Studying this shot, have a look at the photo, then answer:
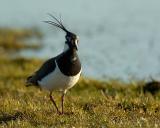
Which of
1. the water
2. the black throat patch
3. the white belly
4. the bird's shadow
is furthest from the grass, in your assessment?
the water

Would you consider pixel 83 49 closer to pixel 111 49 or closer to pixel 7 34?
pixel 111 49

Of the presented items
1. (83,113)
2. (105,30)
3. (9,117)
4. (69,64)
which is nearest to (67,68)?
(69,64)

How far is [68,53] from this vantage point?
8.31 meters

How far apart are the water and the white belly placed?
6.22m

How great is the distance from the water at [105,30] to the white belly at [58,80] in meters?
6.22

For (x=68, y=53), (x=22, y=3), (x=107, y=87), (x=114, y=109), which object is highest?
(x=68, y=53)

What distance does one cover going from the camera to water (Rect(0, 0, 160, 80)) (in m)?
17.7

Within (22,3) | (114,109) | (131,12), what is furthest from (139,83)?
(22,3)

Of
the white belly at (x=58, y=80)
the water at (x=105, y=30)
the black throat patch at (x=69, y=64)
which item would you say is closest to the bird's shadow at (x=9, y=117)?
the white belly at (x=58, y=80)

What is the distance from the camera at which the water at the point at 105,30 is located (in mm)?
17703

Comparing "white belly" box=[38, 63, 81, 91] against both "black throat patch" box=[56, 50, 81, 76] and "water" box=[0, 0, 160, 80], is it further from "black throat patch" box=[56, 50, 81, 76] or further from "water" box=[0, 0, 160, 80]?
"water" box=[0, 0, 160, 80]

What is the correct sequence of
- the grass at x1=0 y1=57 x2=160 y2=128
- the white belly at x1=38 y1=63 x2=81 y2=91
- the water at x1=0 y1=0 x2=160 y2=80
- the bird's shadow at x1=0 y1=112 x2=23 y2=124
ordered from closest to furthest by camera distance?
the grass at x1=0 y1=57 x2=160 y2=128, the bird's shadow at x1=0 y1=112 x2=23 y2=124, the white belly at x1=38 y1=63 x2=81 y2=91, the water at x1=0 y1=0 x2=160 y2=80

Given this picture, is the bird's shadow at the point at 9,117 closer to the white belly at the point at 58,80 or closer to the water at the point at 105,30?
the white belly at the point at 58,80

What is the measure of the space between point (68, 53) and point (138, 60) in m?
10.6
